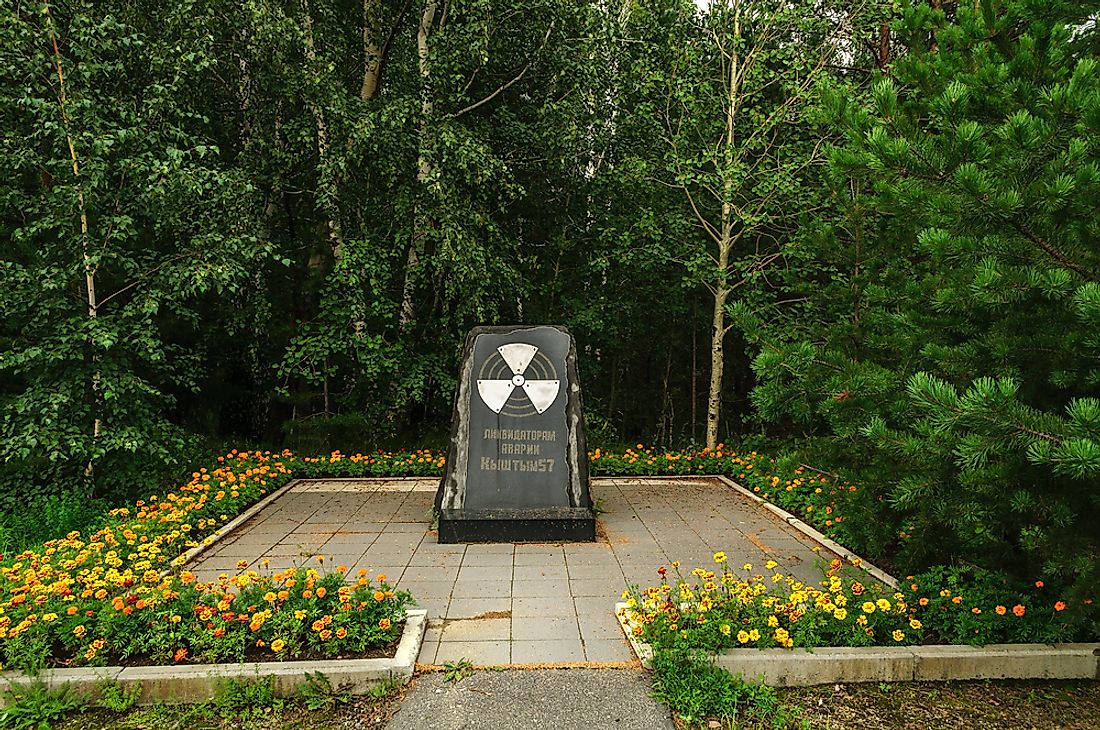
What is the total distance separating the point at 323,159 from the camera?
314 inches

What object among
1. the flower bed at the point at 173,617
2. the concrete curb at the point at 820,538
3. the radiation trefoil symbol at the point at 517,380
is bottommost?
the concrete curb at the point at 820,538

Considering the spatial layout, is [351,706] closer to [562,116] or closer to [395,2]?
[562,116]

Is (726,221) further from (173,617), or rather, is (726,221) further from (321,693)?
(173,617)

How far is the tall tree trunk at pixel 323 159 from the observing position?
771 centimetres

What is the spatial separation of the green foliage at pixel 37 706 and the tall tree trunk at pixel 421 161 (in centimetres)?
610

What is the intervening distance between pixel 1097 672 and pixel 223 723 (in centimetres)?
426

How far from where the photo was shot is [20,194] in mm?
5680

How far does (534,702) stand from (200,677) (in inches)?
62.2

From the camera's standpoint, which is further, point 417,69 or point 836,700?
point 417,69

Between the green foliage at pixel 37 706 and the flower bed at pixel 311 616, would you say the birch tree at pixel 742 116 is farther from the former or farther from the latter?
the green foliage at pixel 37 706

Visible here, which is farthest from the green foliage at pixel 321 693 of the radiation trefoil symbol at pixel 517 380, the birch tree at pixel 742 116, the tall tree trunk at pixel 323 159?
the birch tree at pixel 742 116

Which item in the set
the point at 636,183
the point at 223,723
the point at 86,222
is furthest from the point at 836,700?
the point at 636,183

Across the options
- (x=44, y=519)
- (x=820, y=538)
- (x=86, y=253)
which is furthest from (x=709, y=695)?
(x=86, y=253)

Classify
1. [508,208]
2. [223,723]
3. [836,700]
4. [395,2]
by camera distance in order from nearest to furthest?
1. [223,723]
2. [836,700]
3. [395,2]
4. [508,208]
